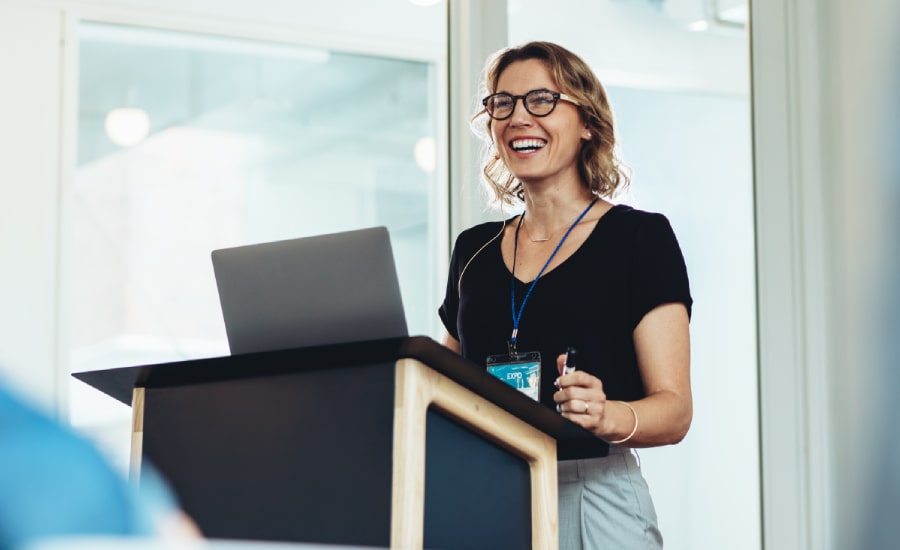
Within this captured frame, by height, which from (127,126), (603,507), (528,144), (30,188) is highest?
(127,126)

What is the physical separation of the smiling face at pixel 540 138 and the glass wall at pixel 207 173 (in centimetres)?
214

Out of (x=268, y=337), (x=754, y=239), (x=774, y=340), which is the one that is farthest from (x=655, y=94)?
(x=268, y=337)

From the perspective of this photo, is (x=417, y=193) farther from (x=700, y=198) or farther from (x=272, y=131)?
(x=700, y=198)

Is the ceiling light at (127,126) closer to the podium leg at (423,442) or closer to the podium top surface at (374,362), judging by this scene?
the podium top surface at (374,362)

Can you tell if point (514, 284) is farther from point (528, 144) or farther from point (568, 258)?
point (528, 144)

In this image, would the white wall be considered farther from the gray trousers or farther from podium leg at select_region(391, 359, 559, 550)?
podium leg at select_region(391, 359, 559, 550)

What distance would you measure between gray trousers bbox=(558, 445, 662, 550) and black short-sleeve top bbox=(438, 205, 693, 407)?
0.13 meters

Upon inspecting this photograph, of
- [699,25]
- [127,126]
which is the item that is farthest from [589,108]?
[127,126]

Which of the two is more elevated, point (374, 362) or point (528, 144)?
point (528, 144)

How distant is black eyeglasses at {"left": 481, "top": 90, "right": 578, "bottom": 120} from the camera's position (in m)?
2.07

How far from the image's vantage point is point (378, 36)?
14.3ft

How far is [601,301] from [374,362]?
30.0 inches

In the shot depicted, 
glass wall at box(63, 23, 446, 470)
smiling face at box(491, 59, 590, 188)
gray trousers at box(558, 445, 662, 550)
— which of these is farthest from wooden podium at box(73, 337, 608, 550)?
glass wall at box(63, 23, 446, 470)

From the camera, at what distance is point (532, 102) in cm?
208
